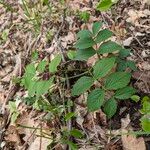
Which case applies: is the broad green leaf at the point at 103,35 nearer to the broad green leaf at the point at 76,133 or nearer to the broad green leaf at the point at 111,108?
the broad green leaf at the point at 111,108

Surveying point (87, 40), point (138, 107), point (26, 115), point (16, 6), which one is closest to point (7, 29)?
point (16, 6)

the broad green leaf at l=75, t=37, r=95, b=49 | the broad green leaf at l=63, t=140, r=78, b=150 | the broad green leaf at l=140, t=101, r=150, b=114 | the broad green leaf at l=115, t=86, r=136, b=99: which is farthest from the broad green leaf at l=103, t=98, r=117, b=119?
the broad green leaf at l=75, t=37, r=95, b=49

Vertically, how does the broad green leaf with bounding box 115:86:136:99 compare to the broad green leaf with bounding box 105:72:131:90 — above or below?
below

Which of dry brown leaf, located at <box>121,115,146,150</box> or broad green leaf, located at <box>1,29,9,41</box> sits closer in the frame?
dry brown leaf, located at <box>121,115,146,150</box>

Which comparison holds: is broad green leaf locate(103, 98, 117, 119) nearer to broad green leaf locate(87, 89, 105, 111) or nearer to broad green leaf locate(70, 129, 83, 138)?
broad green leaf locate(87, 89, 105, 111)

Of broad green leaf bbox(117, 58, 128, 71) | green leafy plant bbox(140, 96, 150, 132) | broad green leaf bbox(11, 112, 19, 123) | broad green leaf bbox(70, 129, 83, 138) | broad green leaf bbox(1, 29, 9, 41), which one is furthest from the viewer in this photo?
broad green leaf bbox(1, 29, 9, 41)

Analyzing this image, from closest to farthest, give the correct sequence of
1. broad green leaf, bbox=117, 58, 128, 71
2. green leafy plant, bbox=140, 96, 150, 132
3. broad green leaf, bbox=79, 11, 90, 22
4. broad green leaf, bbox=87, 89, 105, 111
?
green leafy plant, bbox=140, 96, 150, 132 < broad green leaf, bbox=87, 89, 105, 111 < broad green leaf, bbox=117, 58, 128, 71 < broad green leaf, bbox=79, 11, 90, 22
